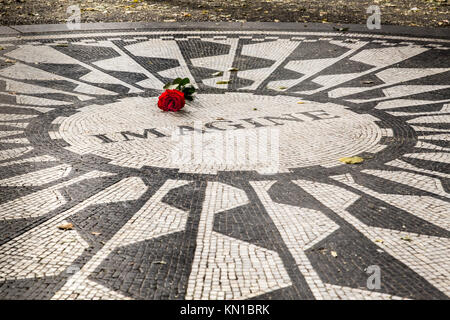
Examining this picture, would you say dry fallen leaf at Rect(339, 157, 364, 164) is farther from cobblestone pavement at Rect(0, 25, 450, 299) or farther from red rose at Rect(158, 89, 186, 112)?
red rose at Rect(158, 89, 186, 112)

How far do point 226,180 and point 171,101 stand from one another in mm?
2366

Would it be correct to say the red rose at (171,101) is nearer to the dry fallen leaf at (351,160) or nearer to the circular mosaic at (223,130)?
the circular mosaic at (223,130)

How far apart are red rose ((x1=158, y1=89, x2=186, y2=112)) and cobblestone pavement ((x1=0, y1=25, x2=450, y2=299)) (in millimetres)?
135

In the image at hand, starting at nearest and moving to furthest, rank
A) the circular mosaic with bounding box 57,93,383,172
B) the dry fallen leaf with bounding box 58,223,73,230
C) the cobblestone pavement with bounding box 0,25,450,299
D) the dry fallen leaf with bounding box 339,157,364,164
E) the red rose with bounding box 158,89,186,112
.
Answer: the cobblestone pavement with bounding box 0,25,450,299 → the dry fallen leaf with bounding box 58,223,73,230 → the dry fallen leaf with bounding box 339,157,364,164 → the circular mosaic with bounding box 57,93,383,172 → the red rose with bounding box 158,89,186,112

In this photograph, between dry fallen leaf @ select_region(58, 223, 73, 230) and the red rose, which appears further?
the red rose

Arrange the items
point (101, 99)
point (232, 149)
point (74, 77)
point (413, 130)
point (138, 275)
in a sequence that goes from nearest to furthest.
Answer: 1. point (138, 275)
2. point (232, 149)
3. point (413, 130)
4. point (101, 99)
5. point (74, 77)

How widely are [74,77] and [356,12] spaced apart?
26.6 feet

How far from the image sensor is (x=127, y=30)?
12.2 meters

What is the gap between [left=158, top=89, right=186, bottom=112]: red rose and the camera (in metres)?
7.55

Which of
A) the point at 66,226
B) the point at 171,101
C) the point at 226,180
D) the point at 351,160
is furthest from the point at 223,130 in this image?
the point at 66,226

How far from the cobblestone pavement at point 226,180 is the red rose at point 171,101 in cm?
13

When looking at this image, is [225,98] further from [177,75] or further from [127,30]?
[127,30]

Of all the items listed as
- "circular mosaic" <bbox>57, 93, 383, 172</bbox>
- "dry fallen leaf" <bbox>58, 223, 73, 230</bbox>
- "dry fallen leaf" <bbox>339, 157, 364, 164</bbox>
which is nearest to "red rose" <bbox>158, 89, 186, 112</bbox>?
"circular mosaic" <bbox>57, 93, 383, 172</bbox>
